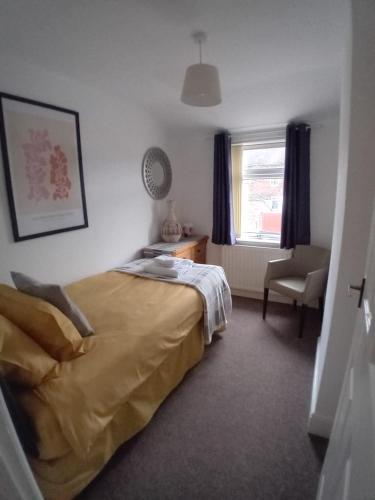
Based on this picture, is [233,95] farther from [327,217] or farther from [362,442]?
[362,442]

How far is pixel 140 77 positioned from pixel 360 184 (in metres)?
1.90

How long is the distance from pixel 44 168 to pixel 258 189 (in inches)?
97.1

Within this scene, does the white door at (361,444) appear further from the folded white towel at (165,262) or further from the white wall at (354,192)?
the folded white towel at (165,262)

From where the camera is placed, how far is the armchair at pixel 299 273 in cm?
254

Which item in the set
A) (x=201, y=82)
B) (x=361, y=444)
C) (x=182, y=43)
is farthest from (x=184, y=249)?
(x=361, y=444)

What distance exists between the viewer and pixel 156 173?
3229mm

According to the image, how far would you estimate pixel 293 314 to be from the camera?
119 inches

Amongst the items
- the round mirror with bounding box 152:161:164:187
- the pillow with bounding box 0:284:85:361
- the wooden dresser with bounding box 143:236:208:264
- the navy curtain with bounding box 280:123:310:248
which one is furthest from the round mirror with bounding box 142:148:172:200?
the pillow with bounding box 0:284:85:361

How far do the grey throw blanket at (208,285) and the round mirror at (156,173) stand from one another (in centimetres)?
102

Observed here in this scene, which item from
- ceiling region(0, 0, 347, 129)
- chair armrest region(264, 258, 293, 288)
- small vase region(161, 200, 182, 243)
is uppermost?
ceiling region(0, 0, 347, 129)

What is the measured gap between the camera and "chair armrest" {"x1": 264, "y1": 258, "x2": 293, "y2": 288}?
9.31 feet

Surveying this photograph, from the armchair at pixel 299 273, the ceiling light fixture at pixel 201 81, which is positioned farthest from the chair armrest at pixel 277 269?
the ceiling light fixture at pixel 201 81

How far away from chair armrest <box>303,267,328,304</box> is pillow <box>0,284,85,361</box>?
2040 mm

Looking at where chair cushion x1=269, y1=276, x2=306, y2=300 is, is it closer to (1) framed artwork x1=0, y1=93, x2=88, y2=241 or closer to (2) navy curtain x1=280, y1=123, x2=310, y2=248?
(2) navy curtain x1=280, y1=123, x2=310, y2=248
